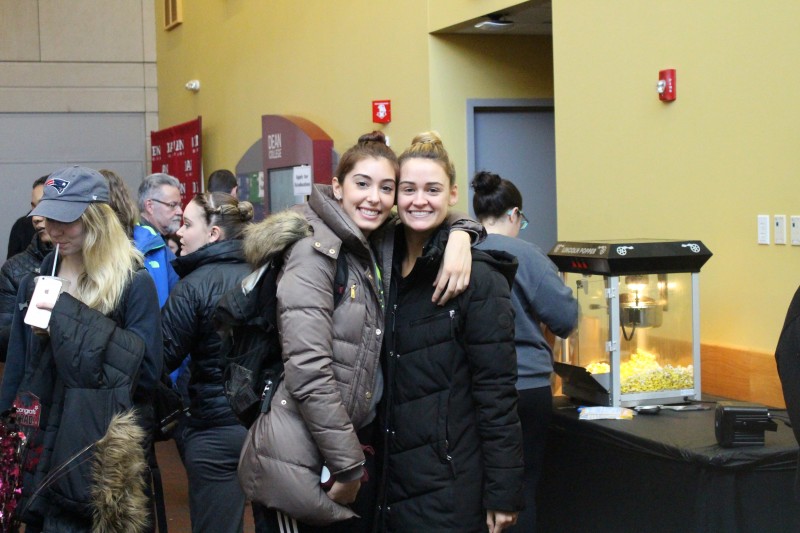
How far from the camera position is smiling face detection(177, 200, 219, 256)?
4.28 metres

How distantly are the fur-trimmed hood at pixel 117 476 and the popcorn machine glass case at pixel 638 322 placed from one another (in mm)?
1968

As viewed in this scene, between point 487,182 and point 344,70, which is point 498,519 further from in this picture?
point 344,70

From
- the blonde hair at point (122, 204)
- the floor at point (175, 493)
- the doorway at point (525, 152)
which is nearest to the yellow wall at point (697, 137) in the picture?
the doorway at point (525, 152)

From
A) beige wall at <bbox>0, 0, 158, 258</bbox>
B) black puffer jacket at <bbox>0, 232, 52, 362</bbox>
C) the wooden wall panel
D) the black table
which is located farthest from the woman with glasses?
beige wall at <bbox>0, 0, 158, 258</bbox>

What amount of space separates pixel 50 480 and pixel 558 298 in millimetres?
1952

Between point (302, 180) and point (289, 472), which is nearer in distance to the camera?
point (289, 472)

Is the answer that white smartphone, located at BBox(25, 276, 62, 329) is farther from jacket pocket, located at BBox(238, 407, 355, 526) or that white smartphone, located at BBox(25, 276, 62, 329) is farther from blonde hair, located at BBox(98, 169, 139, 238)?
blonde hair, located at BBox(98, 169, 139, 238)

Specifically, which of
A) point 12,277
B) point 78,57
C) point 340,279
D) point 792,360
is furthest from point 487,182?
point 78,57

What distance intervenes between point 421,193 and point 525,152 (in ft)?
15.6

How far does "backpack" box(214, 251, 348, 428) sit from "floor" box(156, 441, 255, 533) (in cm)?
282

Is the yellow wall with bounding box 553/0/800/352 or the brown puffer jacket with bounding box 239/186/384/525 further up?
the yellow wall with bounding box 553/0/800/352

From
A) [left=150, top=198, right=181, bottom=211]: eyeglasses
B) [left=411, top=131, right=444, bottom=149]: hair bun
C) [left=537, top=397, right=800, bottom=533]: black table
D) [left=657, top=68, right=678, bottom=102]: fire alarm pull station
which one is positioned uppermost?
[left=657, top=68, right=678, bottom=102]: fire alarm pull station

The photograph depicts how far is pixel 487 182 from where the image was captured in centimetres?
430

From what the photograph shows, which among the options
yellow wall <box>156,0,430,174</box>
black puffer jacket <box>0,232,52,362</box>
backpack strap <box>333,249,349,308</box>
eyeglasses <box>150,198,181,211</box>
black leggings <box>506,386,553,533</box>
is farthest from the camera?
yellow wall <box>156,0,430,174</box>
